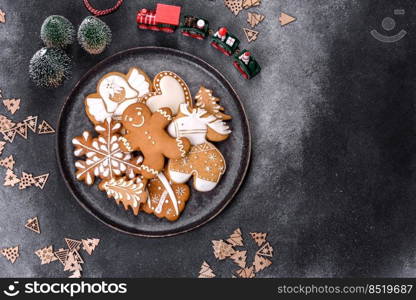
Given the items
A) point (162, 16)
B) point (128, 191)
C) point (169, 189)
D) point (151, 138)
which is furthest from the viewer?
point (162, 16)

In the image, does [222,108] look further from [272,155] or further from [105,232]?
[105,232]

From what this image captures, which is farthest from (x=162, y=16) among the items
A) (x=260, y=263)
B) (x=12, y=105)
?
(x=260, y=263)

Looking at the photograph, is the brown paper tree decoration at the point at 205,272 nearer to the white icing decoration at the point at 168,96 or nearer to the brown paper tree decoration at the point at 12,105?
the white icing decoration at the point at 168,96

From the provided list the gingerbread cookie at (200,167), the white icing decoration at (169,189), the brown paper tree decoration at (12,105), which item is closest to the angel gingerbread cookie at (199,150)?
the gingerbread cookie at (200,167)

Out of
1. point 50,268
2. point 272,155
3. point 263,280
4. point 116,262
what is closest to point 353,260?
point 263,280

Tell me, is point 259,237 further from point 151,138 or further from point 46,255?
point 46,255

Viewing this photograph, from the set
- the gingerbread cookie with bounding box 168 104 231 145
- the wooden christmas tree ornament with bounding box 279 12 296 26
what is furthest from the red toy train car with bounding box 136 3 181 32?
the wooden christmas tree ornament with bounding box 279 12 296 26
